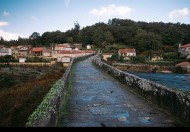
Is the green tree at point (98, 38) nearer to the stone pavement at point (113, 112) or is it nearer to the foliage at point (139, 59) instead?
the foliage at point (139, 59)

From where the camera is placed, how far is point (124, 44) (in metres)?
152

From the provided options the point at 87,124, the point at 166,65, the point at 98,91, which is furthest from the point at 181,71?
the point at 87,124

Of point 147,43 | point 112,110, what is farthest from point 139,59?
point 112,110

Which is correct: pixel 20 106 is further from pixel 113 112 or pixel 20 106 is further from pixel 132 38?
pixel 132 38

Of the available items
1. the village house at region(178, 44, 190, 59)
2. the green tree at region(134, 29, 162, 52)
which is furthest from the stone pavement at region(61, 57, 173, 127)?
the green tree at region(134, 29, 162, 52)

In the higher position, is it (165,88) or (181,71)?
(165,88)

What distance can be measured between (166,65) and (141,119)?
9133 cm

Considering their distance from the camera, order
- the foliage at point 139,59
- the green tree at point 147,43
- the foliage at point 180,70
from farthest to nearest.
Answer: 1. the green tree at point 147,43
2. the foliage at point 139,59
3. the foliage at point 180,70

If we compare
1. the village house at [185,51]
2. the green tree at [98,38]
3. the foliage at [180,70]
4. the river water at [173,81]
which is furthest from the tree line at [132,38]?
the river water at [173,81]

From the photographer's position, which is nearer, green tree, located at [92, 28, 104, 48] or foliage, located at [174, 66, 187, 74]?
foliage, located at [174, 66, 187, 74]

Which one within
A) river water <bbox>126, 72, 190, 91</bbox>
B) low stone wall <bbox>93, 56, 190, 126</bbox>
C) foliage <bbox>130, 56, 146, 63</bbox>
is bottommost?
river water <bbox>126, 72, 190, 91</bbox>

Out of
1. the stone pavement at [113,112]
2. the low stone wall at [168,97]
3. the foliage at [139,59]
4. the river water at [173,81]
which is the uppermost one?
the low stone wall at [168,97]

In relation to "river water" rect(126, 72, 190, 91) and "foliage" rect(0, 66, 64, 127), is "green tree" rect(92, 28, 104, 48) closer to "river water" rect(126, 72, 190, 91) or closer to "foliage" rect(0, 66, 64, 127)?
"river water" rect(126, 72, 190, 91)

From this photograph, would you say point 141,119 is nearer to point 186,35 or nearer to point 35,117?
point 35,117
